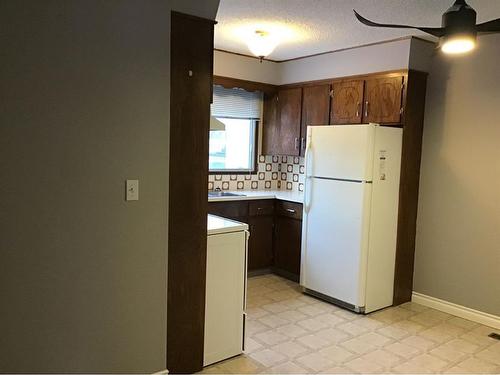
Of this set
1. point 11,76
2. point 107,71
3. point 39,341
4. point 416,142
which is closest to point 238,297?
point 39,341

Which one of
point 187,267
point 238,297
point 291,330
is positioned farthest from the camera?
point 291,330

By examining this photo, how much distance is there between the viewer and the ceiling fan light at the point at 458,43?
6.93 ft

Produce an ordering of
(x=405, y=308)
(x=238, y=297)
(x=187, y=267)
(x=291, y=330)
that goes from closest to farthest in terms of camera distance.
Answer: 1. (x=187, y=267)
2. (x=238, y=297)
3. (x=291, y=330)
4. (x=405, y=308)

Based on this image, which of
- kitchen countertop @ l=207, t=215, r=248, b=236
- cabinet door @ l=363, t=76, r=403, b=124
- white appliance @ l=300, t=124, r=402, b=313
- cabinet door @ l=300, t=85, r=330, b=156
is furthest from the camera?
cabinet door @ l=300, t=85, r=330, b=156

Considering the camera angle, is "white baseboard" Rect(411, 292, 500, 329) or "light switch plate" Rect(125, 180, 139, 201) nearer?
"light switch plate" Rect(125, 180, 139, 201)

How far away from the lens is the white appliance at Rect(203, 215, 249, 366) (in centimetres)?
280

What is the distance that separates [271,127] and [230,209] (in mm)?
1293

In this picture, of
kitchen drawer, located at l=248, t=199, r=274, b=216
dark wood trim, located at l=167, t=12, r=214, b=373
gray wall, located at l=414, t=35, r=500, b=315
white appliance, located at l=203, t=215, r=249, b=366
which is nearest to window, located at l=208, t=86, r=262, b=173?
kitchen drawer, located at l=248, t=199, r=274, b=216

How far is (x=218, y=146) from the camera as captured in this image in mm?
5043

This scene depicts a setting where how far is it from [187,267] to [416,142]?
2572 millimetres

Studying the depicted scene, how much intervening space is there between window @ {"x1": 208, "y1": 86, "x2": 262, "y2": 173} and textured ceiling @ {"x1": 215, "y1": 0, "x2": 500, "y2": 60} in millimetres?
836

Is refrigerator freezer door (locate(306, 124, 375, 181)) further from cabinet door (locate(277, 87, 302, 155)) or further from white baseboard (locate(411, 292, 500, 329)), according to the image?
white baseboard (locate(411, 292, 500, 329))

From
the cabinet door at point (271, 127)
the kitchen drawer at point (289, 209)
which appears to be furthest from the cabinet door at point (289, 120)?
the kitchen drawer at point (289, 209)

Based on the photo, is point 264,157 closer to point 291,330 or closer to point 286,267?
point 286,267
